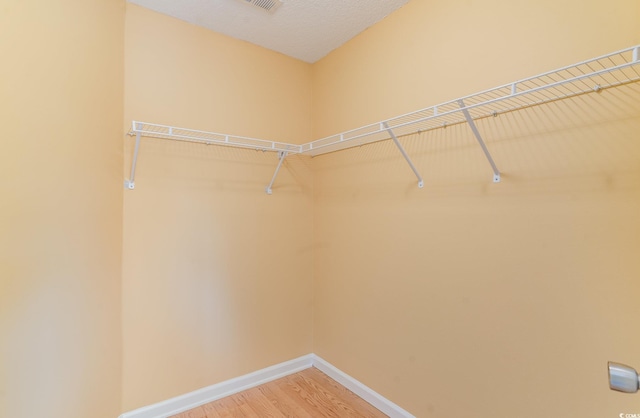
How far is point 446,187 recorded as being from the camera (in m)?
1.58

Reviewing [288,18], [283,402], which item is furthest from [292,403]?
[288,18]

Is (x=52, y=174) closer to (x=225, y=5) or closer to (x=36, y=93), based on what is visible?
(x=36, y=93)

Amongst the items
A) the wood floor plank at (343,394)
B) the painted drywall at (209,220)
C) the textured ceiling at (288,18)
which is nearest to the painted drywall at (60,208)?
the painted drywall at (209,220)

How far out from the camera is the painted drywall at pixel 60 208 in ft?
3.48

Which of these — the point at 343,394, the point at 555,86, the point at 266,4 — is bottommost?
the point at 343,394

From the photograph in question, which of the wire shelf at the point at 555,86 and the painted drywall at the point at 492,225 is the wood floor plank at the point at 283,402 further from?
the wire shelf at the point at 555,86

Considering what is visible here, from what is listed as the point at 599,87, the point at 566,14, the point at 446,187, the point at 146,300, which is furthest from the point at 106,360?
the point at 566,14

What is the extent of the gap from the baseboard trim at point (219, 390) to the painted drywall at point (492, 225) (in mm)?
422

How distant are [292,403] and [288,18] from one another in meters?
2.54

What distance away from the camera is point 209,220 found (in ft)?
6.65

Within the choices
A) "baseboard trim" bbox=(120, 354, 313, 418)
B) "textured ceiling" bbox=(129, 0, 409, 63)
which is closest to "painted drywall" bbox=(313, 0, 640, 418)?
"textured ceiling" bbox=(129, 0, 409, 63)

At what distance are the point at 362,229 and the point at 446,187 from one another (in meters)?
0.67

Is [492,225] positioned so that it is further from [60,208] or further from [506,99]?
[60,208]

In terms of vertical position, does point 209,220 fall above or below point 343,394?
above
